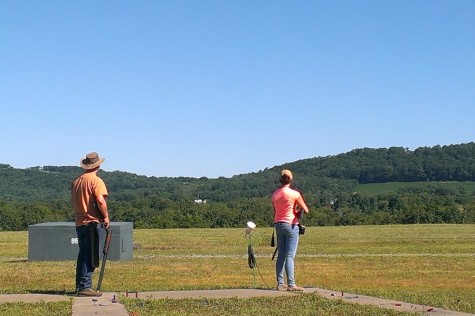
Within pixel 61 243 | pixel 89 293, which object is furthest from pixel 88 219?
pixel 61 243

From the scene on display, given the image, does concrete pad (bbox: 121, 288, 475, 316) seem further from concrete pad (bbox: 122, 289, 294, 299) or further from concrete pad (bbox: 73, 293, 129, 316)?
concrete pad (bbox: 73, 293, 129, 316)

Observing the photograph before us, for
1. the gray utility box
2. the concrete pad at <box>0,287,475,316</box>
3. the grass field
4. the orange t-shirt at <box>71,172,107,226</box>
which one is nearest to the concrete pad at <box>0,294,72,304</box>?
the concrete pad at <box>0,287,475,316</box>

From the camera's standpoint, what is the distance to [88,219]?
1142 centimetres

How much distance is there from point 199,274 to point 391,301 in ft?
29.8

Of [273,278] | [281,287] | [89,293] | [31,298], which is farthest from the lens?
[273,278]

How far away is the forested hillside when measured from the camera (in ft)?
238

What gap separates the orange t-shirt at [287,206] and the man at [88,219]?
2613mm

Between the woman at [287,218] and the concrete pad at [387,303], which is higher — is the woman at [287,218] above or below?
above

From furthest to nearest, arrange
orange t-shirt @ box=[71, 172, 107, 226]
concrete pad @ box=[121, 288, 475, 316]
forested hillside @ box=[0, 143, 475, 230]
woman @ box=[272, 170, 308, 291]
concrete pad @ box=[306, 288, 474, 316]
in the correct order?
forested hillside @ box=[0, 143, 475, 230]
woman @ box=[272, 170, 308, 291]
orange t-shirt @ box=[71, 172, 107, 226]
concrete pad @ box=[121, 288, 475, 316]
concrete pad @ box=[306, 288, 474, 316]

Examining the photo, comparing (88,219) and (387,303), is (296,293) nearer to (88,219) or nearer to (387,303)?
(387,303)

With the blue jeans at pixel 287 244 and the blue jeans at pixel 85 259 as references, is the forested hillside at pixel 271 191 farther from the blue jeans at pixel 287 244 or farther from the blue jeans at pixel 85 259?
the blue jeans at pixel 85 259

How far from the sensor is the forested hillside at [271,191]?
2852 inches

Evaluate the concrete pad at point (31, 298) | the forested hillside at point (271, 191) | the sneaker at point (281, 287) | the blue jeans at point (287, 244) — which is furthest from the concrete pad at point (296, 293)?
the forested hillside at point (271, 191)

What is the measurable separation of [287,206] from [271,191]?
9854 cm
